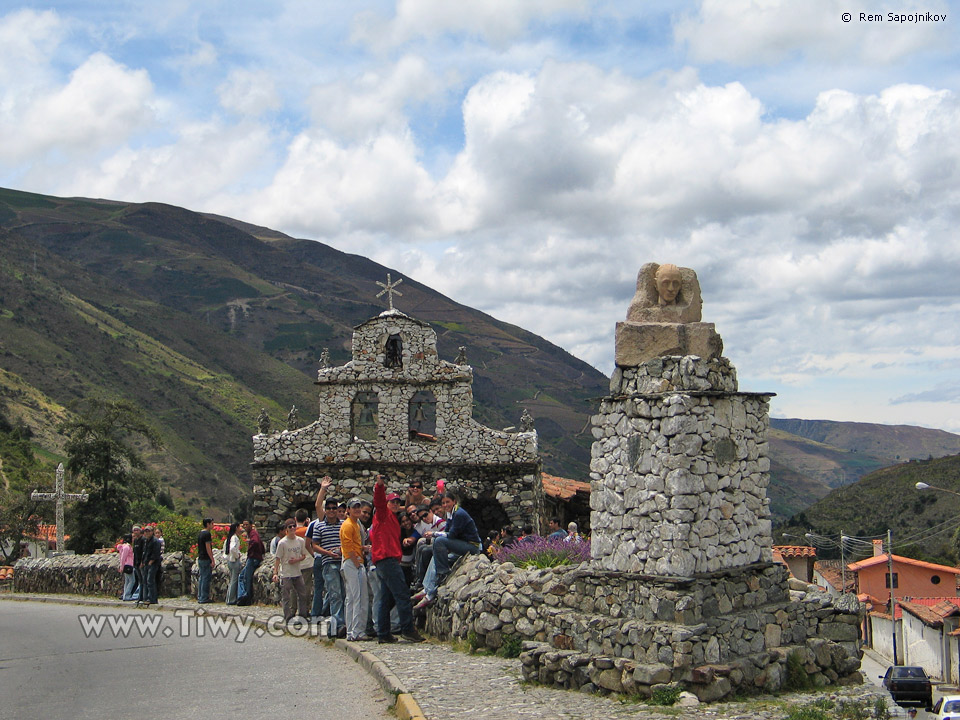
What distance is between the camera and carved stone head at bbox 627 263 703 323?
1016 cm

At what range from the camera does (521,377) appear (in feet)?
547

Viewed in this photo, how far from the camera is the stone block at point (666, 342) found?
32.2ft

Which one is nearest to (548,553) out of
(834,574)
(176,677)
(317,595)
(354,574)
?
(354,574)

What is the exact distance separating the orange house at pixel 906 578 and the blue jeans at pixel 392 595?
37993mm

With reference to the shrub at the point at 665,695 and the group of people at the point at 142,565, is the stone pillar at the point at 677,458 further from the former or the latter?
the group of people at the point at 142,565

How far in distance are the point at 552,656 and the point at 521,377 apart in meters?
158

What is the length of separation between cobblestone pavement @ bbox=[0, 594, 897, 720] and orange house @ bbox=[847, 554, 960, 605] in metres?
38.9

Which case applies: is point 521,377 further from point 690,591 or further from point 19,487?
point 690,591

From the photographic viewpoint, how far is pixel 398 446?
27312 millimetres

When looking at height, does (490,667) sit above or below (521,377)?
below

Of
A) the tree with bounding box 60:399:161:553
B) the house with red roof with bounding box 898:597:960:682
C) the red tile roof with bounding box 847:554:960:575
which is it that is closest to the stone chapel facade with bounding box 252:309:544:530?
the tree with bounding box 60:399:161:553

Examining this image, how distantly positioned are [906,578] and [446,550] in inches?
1570

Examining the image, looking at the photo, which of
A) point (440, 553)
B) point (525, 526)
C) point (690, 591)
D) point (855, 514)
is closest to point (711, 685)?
point (690, 591)

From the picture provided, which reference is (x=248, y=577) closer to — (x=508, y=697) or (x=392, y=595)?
(x=392, y=595)
